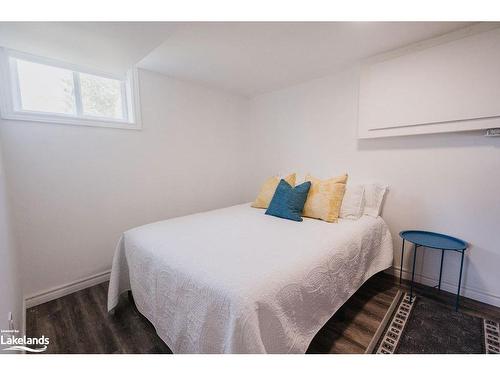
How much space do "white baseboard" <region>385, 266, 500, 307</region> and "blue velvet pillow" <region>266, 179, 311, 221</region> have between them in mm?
1254

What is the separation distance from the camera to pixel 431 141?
197 centimetres

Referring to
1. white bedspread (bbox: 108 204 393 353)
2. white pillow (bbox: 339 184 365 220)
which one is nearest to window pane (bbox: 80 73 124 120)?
white bedspread (bbox: 108 204 393 353)

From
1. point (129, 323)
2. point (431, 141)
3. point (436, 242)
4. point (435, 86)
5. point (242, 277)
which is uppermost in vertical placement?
point (435, 86)

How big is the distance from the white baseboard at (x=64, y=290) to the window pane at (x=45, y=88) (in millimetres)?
1612

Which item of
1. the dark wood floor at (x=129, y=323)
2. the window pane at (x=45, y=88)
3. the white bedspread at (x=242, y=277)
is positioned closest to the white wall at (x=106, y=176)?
the window pane at (x=45, y=88)

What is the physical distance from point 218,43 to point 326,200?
1.74 meters

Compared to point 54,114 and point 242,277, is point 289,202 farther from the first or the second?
point 54,114

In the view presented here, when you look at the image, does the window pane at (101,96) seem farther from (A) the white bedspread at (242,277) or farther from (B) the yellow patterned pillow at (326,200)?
(B) the yellow patterned pillow at (326,200)

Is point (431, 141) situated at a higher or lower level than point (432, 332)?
higher

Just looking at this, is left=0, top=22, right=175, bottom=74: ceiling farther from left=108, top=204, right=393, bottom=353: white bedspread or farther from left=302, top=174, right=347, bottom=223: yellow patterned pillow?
left=302, top=174, right=347, bottom=223: yellow patterned pillow

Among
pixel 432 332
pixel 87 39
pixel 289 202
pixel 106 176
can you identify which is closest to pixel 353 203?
pixel 289 202

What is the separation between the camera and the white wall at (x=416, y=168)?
70.4 inches

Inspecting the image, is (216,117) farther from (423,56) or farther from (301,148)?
(423,56)

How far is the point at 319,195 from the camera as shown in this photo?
7.09 ft
